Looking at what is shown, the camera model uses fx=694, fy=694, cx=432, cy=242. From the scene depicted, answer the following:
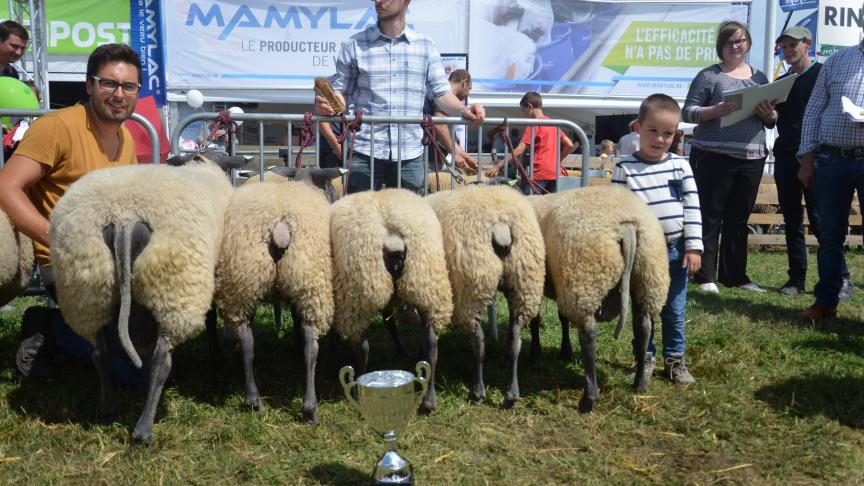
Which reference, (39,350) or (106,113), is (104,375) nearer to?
(39,350)

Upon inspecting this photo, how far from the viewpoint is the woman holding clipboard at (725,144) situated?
5566 mm

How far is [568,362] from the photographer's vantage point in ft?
13.6

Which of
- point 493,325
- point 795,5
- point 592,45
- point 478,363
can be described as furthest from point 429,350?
point 795,5

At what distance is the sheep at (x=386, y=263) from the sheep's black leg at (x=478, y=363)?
197mm

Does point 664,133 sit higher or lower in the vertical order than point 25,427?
higher

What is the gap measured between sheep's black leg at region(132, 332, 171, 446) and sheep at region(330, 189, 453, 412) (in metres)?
0.76

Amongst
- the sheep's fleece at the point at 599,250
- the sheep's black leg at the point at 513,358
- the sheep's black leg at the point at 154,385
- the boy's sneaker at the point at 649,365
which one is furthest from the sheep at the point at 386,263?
the boy's sneaker at the point at 649,365

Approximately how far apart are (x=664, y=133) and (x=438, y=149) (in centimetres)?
150

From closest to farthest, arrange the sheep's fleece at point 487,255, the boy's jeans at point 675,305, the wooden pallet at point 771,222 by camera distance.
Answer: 1. the sheep's fleece at point 487,255
2. the boy's jeans at point 675,305
3. the wooden pallet at point 771,222

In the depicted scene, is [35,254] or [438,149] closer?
[35,254]

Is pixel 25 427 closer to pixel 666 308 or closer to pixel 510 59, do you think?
pixel 666 308

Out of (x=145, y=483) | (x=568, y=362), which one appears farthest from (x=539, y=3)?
(x=145, y=483)

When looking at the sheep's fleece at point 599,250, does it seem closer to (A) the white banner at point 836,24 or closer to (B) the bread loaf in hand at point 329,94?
(B) the bread loaf in hand at point 329,94

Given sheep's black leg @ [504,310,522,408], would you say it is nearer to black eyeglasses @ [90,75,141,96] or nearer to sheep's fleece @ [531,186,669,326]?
sheep's fleece @ [531,186,669,326]
